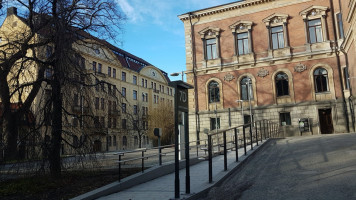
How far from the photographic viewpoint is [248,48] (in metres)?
29.7

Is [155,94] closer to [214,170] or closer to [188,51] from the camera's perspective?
[188,51]

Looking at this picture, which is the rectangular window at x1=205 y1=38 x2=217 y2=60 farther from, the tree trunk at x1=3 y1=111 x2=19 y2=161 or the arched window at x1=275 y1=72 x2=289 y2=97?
the tree trunk at x1=3 y1=111 x2=19 y2=161

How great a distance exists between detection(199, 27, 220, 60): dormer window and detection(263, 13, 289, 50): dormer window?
539 centimetres

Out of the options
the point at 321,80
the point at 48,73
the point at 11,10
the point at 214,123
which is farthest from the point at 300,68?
the point at 11,10

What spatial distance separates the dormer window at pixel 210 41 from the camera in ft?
102

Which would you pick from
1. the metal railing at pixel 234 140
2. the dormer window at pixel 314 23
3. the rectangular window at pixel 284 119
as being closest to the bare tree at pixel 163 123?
the rectangular window at pixel 284 119

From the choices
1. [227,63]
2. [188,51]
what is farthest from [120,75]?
[227,63]

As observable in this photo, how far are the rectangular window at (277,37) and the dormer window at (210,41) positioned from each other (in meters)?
5.87

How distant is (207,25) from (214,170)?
25.1 m

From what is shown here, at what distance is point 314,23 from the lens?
2723 centimetres

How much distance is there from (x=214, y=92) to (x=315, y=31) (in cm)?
1168

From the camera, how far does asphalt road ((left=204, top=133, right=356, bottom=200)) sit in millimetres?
5335

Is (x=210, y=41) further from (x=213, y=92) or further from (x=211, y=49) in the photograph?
(x=213, y=92)

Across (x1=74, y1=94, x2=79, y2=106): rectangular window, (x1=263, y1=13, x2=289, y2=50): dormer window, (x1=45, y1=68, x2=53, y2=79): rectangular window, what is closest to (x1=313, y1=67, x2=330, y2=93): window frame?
(x1=263, y1=13, x2=289, y2=50): dormer window
